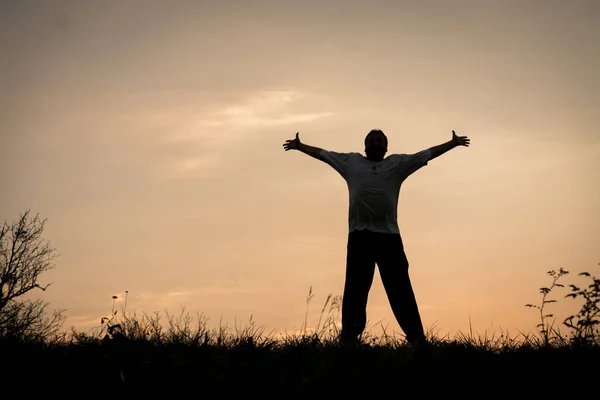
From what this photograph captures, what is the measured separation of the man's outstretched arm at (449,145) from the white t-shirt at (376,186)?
23 cm

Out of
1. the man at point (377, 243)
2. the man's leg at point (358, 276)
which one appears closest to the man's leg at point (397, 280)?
the man at point (377, 243)

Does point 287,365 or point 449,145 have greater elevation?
point 449,145

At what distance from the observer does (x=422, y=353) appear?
20.5ft

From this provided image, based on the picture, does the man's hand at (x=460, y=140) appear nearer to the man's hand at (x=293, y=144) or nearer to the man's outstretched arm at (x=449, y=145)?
the man's outstretched arm at (x=449, y=145)

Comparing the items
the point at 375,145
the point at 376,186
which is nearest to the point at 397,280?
the point at 376,186

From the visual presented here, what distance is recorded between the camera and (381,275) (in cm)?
817

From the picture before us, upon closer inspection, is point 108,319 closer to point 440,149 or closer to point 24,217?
point 440,149

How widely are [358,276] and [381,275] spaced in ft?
1.10

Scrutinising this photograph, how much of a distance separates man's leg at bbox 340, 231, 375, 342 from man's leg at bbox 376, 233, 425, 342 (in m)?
0.15

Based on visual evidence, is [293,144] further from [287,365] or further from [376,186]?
[287,365]

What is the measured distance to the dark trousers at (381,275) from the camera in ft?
26.0

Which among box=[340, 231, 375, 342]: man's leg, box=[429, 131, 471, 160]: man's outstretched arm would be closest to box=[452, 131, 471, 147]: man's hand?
box=[429, 131, 471, 160]: man's outstretched arm

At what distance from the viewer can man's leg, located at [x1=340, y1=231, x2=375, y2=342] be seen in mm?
7910

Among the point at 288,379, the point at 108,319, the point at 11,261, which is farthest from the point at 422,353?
the point at 11,261
